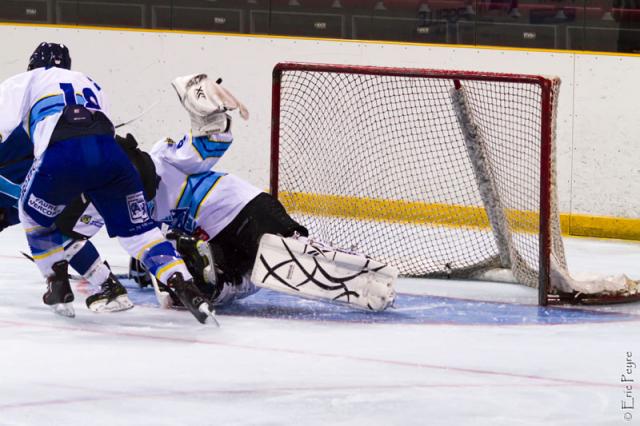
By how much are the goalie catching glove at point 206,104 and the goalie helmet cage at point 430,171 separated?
902mm

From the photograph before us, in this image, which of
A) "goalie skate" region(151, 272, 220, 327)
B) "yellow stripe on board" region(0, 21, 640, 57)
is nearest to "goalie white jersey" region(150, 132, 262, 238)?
"goalie skate" region(151, 272, 220, 327)

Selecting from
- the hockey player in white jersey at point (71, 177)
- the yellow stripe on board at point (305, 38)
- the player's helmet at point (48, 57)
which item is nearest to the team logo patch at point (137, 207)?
the hockey player in white jersey at point (71, 177)

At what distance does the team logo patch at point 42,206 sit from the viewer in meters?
4.50

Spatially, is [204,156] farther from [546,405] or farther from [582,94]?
[582,94]

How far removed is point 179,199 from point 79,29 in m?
3.45

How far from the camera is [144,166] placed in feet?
16.0

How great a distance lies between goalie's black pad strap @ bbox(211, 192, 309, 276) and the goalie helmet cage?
0.92m

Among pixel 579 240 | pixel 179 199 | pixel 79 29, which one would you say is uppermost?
pixel 79 29

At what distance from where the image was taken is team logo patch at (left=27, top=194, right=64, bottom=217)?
4.50 m

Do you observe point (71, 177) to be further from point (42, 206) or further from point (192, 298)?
point (192, 298)

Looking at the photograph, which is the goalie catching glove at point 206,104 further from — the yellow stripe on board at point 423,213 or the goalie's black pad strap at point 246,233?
the yellow stripe on board at point 423,213

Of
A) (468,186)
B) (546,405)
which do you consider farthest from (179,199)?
(468,186)

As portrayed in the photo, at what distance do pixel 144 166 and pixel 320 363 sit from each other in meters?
1.26

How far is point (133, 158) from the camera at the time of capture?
490cm
